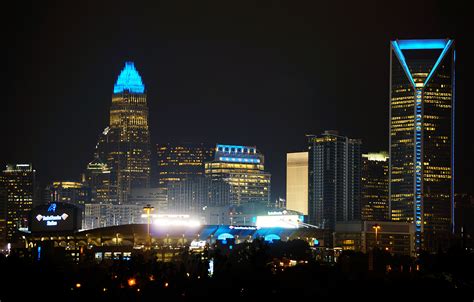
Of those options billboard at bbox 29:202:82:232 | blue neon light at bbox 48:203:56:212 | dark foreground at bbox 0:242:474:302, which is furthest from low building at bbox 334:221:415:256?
dark foreground at bbox 0:242:474:302

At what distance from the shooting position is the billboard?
582ft

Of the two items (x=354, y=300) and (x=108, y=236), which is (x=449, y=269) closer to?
(x=354, y=300)

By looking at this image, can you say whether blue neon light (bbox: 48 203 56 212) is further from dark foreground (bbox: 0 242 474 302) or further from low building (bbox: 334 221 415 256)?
dark foreground (bbox: 0 242 474 302)

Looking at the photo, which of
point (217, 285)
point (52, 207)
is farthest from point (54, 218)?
point (217, 285)

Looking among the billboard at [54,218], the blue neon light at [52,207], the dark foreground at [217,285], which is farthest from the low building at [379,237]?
the dark foreground at [217,285]

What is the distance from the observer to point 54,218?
179 metres

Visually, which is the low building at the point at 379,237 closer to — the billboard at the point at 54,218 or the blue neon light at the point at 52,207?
the billboard at the point at 54,218

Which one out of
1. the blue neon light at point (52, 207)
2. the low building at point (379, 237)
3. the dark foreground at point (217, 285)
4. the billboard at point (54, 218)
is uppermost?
the blue neon light at point (52, 207)

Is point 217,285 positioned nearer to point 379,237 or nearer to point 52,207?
point 379,237

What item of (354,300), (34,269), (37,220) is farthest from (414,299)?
(37,220)

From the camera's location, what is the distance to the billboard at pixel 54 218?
582 feet

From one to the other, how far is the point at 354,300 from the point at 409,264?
54592 millimetres

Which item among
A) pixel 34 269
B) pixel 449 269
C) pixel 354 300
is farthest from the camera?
pixel 449 269

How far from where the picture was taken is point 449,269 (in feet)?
336
